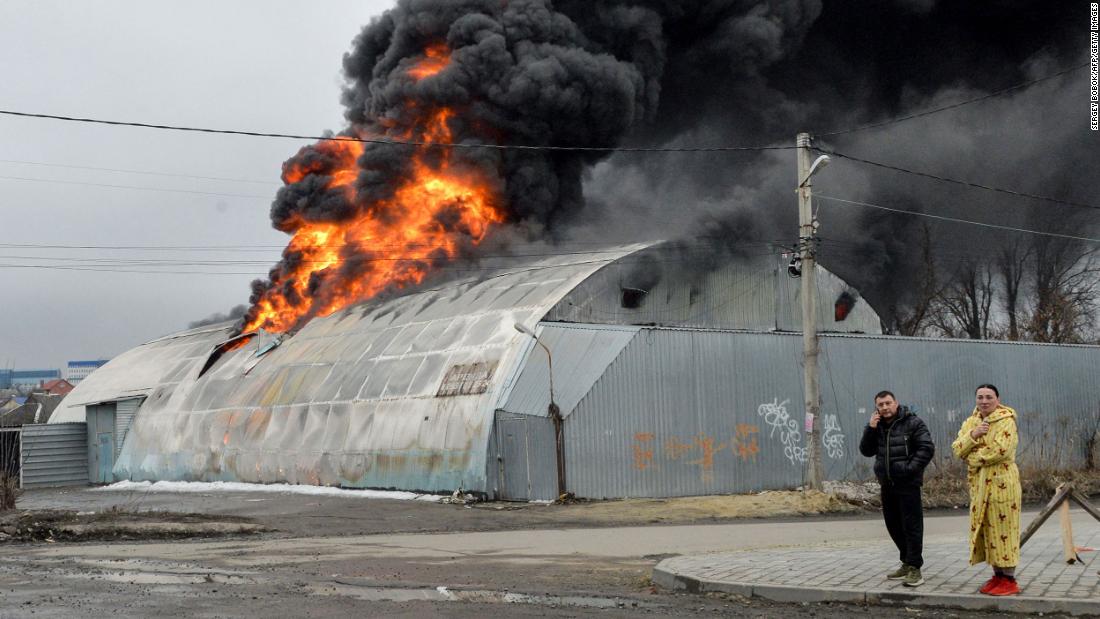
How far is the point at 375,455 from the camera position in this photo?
1043 inches

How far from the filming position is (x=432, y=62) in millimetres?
36844

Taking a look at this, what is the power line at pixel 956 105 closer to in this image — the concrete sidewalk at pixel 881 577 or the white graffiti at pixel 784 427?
the white graffiti at pixel 784 427

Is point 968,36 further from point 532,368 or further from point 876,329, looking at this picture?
point 532,368

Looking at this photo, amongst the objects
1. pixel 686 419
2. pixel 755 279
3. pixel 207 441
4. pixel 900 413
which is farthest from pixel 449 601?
pixel 207 441

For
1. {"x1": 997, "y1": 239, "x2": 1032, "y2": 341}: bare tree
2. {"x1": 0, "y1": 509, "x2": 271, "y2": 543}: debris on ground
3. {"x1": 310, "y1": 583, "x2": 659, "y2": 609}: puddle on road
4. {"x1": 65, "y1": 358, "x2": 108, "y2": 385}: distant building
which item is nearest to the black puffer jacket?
{"x1": 310, "y1": 583, "x2": 659, "y2": 609}: puddle on road

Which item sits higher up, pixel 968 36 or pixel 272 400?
pixel 968 36

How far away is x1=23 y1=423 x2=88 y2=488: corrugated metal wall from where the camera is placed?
40.4 meters

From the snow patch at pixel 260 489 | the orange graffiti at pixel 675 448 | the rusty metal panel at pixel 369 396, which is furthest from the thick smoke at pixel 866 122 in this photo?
the snow patch at pixel 260 489

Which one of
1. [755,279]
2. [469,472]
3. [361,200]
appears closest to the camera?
[469,472]

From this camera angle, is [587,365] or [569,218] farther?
[569,218]

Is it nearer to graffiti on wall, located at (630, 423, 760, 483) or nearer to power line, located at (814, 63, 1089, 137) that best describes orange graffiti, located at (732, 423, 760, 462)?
graffiti on wall, located at (630, 423, 760, 483)

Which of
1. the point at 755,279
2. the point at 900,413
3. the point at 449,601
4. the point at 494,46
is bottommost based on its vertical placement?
the point at 449,601

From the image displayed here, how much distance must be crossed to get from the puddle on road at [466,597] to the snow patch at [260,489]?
13.8m

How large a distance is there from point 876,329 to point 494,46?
1519cm
